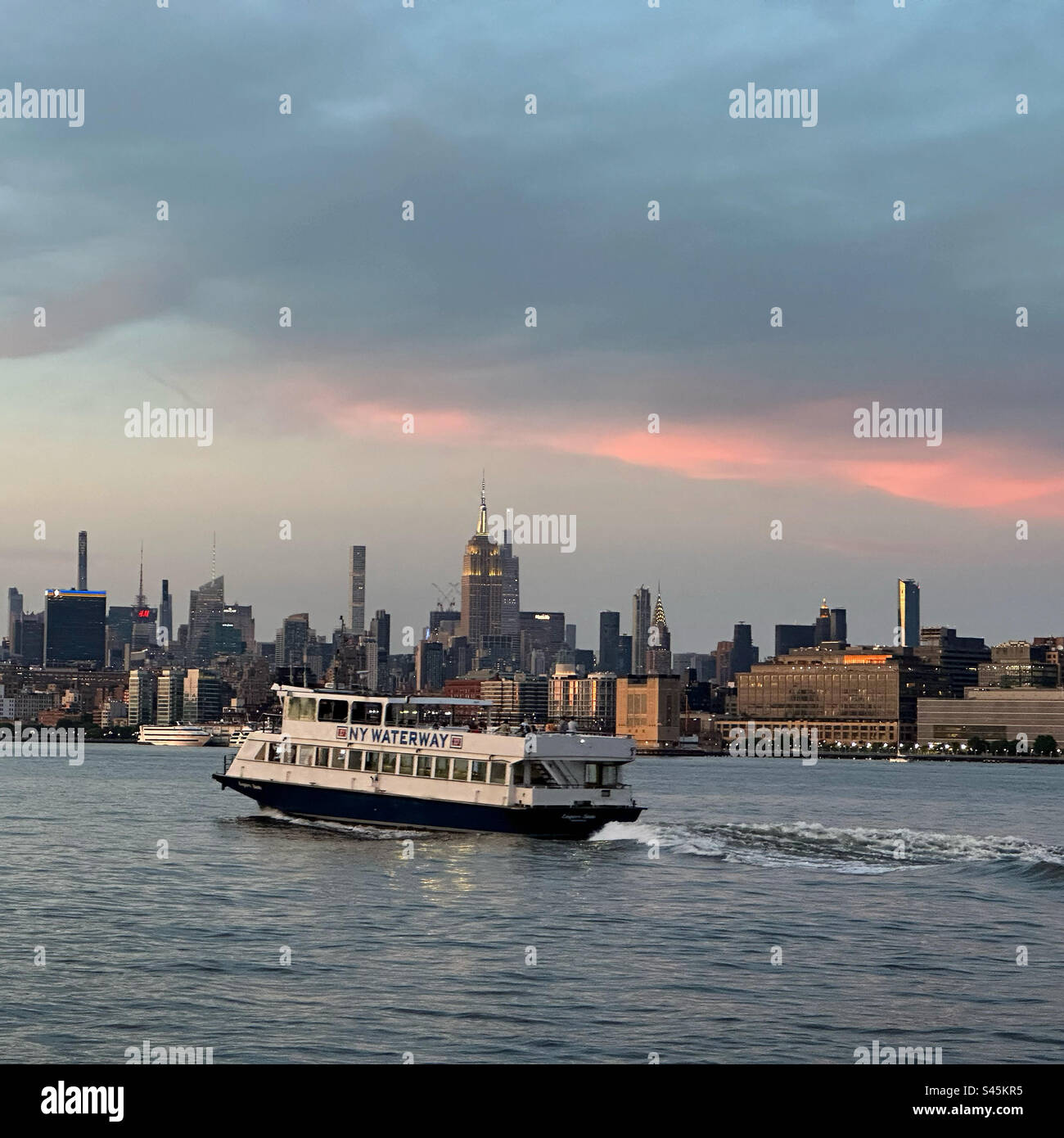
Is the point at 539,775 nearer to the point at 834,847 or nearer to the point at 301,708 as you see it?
the point at 301,708

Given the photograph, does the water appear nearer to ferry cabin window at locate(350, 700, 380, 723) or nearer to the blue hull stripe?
the blue hull stripe

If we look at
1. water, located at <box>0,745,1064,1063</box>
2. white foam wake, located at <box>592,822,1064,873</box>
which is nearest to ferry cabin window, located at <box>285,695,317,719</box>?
water, located at <box>0,745,1064,1063</box>

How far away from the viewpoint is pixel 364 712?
210 feet

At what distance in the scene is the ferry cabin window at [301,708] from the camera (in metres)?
65.4

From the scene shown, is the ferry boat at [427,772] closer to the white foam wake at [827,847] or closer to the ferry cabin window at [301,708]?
the ferry cabin window at [301,708]

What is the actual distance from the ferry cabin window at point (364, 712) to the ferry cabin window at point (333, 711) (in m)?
0.37

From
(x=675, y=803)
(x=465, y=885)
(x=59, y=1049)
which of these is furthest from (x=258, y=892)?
(x=675, y=803)

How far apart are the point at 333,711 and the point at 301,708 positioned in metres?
1.95

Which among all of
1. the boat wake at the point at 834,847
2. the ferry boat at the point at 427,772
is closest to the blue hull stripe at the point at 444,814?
the ferry boat at the point at 427,772

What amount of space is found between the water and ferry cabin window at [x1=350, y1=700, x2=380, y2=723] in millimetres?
5145

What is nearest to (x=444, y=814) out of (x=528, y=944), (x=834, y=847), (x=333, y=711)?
(x=333, y=711)

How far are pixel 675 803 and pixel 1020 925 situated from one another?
66.6 meters

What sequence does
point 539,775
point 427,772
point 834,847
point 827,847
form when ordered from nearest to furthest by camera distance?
point 539,775 < point 427,772 < point 834,847 < point 827,847
